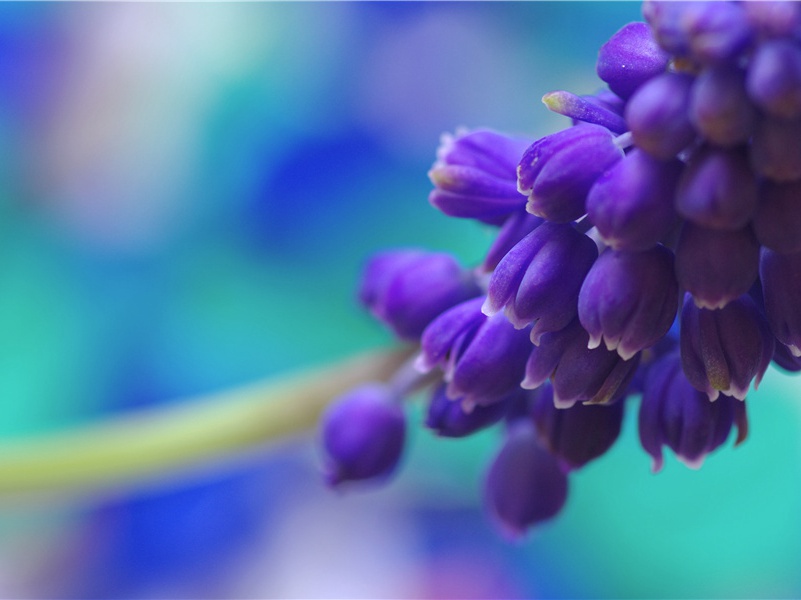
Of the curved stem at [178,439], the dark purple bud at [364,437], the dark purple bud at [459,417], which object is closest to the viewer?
the dark purple bud at [459,417]

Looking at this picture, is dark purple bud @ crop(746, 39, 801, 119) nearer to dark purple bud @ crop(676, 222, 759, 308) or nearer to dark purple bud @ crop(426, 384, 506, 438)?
dark purple bud @ crop(676, 222, 759, 308)

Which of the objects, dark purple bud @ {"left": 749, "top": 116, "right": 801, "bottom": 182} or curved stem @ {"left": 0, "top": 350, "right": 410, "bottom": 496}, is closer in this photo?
dark purple bud @ {"left": 749, "top": 116, "right": 801, "bottom": 182}

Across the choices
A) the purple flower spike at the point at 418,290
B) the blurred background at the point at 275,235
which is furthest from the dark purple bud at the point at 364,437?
the blurred background at the point at 275,235

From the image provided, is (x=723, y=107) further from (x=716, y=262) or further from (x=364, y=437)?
(x=364, y=437)

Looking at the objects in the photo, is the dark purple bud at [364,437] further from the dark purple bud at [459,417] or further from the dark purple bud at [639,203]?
the dark purple bud at [639,203]

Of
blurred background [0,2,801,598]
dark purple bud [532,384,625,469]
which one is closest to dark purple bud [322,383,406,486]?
dark purple bud [532,384,625,469]

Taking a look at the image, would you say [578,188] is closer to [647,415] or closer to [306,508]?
[647,415]

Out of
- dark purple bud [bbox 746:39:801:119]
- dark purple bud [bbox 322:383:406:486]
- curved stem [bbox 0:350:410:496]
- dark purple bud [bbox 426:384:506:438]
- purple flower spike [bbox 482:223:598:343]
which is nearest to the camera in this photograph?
dark purple bud [bbox 746:39:801:119]
